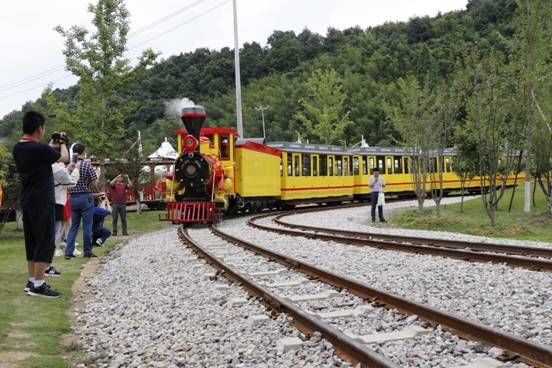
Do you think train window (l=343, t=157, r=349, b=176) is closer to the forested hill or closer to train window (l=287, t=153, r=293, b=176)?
train window (l=287, t=153, r=293, b=176)

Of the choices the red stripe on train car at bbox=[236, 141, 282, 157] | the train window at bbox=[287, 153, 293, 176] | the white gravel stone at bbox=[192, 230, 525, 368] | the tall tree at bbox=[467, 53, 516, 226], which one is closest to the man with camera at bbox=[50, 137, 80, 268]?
the white gravel stone at bbox=[192, 230, 525, 368]

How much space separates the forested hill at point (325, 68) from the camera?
77375 mm

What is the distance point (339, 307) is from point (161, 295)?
2.27 m

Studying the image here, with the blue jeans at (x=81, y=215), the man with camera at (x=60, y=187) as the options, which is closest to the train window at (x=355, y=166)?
the blue jeans at (x=81, y=215)

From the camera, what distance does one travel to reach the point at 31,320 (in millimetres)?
5727

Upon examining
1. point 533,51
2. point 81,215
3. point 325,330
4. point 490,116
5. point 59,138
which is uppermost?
point 533,51

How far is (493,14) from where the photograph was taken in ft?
303

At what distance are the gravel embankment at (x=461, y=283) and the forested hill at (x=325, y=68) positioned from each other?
60.2 metres

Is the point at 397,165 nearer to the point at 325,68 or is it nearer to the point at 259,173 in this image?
the point at 259,173

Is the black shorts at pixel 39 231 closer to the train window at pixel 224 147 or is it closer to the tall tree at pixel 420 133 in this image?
the train window at pixel 224 147

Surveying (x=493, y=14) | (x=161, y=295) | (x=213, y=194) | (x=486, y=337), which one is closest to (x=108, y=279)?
(x=161, y=295)

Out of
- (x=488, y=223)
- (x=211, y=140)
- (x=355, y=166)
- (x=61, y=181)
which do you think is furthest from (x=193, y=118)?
(x=355, y=166)

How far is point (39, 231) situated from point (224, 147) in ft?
46.9

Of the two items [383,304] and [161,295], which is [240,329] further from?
[161,295]
